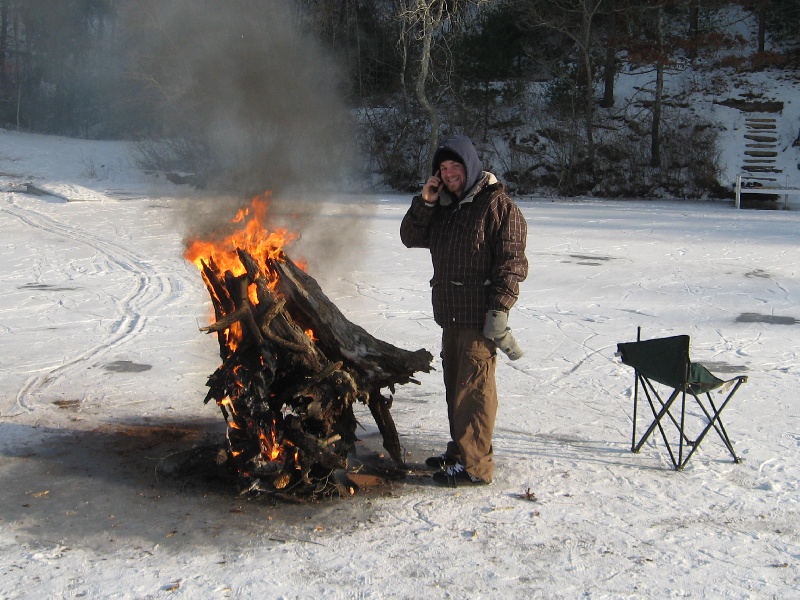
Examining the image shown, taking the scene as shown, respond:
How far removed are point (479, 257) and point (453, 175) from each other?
462 mm

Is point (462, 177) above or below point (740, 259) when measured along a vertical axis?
above

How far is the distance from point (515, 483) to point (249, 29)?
3.83m

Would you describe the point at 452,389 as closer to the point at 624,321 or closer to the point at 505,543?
the point at 505,543

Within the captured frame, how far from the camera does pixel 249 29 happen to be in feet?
20.3

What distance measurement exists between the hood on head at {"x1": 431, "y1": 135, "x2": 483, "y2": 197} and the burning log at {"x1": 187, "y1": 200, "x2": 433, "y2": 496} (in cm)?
108

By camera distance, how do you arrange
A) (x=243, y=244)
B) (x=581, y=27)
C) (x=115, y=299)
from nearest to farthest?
(x=243, y=244) < (x=115, y=299) < (x=581, y=27)

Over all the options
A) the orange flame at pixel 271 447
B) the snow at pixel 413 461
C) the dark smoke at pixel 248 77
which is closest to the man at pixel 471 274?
the snow at pixel 413 461

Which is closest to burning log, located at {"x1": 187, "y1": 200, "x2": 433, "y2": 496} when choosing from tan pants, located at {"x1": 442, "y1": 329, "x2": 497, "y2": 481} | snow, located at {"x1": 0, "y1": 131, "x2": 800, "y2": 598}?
snow, located at {"x1": 0, "y1": 131, "x2": 800, "y2": 598}

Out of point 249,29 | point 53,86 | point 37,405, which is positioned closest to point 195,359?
point 37,405

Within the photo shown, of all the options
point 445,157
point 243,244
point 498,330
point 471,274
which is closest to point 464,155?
point 445,157

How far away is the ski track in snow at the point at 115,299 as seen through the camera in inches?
258

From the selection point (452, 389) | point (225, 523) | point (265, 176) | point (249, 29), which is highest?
point (249, 29)

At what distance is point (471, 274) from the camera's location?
450 centimetres

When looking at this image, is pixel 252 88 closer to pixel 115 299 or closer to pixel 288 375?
pixel 288 375
